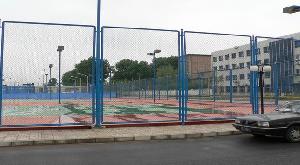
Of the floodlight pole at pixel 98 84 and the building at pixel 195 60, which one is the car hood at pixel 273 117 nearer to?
the building at pixel 195 60

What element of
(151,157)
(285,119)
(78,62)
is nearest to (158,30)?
(78,62)

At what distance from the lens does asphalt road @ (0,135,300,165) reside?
8.07m

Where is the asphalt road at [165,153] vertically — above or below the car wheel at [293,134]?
below

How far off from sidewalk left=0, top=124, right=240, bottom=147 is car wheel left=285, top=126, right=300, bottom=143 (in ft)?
7.38

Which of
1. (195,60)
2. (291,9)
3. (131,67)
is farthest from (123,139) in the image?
(291,9)

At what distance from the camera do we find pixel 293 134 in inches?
420

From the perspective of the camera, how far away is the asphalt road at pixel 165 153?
807 centimetres

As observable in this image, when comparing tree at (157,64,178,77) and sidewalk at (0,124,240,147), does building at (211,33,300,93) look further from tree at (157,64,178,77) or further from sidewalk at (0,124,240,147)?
sidewalk at (0,124,240,147)

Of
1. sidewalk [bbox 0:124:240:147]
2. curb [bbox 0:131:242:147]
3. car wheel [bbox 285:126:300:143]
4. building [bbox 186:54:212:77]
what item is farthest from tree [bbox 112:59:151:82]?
car wheel [bbox 285:126:300:143]

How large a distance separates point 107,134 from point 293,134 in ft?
17.2

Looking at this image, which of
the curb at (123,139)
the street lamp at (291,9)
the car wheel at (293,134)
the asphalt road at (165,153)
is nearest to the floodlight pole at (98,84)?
the curb at (123,139)

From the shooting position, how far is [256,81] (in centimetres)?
1602

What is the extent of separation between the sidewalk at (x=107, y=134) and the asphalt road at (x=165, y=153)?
0.49 m

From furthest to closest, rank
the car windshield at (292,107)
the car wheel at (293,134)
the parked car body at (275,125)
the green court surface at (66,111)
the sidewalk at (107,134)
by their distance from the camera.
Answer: the green court surface at (66,111), the car windshield at (292,107), the sidewalk at (107,134), the car wheel at (293,134), the parked car body at (275,125)
